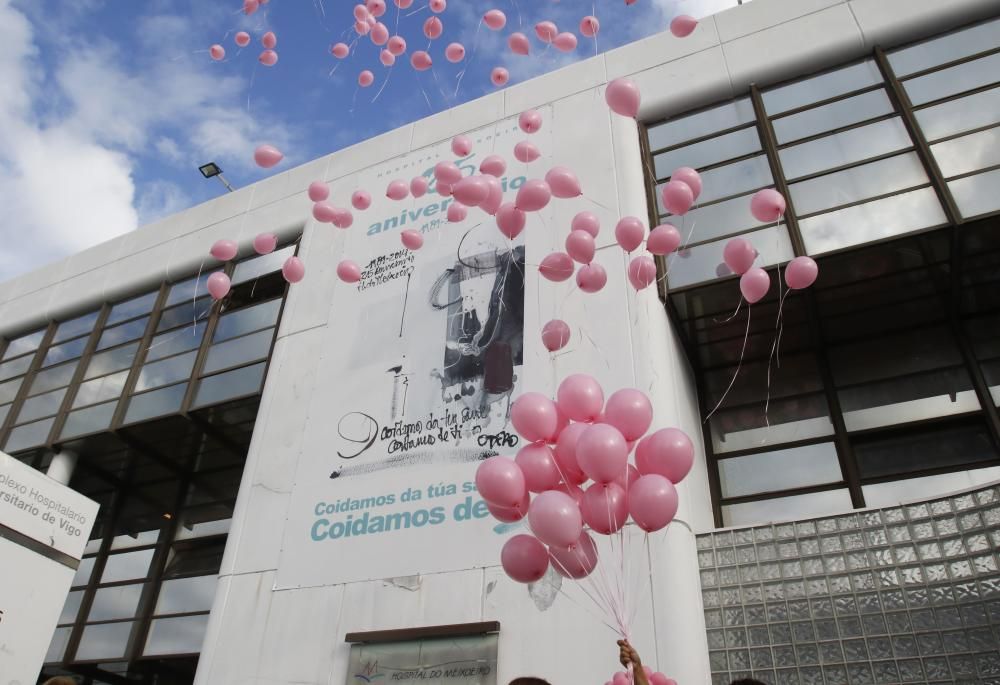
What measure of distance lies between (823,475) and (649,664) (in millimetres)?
2805

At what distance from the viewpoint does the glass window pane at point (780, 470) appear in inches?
274

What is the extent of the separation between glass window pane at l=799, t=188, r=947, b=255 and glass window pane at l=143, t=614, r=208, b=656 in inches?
333

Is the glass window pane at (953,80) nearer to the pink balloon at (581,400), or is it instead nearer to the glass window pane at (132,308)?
the pink balloon at (581,400)

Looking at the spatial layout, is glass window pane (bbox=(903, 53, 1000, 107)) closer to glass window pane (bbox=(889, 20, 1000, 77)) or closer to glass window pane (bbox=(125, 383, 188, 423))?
glass window pane (bbox=(889, 20, 1000, 77))

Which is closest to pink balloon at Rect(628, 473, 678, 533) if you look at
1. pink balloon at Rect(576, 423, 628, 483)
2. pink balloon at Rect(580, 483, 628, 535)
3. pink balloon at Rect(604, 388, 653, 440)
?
pink balloon at Rect(580, 483, 628, 535)

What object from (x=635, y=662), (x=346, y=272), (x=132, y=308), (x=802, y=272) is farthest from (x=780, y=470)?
(x=132, y=308)

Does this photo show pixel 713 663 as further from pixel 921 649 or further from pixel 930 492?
pixel 930 492

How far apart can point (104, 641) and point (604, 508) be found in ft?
29.0

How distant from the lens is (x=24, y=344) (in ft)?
41.0

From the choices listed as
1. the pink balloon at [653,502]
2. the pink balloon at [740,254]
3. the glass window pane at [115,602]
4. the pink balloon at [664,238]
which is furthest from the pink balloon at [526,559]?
the glass window pane at [115,602]

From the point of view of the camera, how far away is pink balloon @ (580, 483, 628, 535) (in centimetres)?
389

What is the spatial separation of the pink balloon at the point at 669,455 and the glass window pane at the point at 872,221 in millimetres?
3629

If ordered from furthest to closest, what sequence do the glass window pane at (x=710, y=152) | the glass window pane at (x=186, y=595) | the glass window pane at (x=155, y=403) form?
the glass window pane at (x=155, y=403), the glass window pane at (x=186, y=595), the glass window pane at (x=710, y=152)

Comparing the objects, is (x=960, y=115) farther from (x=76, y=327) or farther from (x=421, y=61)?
(x=76, y=327)
